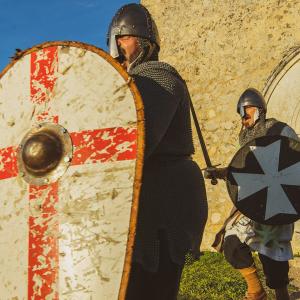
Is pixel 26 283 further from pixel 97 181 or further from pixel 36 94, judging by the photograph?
pixel 36 94

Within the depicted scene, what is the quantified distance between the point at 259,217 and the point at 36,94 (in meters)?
2.47

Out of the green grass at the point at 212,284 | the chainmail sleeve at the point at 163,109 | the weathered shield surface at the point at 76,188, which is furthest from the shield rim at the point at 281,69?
the weathered shield surface at the point at 76,188

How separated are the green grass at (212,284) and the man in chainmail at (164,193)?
283 cm

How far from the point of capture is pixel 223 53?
686 cm

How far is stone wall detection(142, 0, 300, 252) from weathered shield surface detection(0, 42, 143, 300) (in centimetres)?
489

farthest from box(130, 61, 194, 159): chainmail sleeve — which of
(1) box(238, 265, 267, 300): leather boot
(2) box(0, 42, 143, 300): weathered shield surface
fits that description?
(1) box(238, 265, 267, 300): leather boot

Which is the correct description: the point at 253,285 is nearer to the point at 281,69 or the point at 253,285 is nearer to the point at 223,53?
the point at 281,69

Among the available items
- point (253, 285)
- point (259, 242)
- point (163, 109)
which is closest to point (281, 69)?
point (259, 242)

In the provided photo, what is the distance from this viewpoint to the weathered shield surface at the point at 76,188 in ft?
5.05

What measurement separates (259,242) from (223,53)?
11.4ft

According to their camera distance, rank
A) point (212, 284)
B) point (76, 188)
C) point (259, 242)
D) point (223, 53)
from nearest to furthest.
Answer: point (76, 188), point (259, 242), point (212, 284), point (223, 53)

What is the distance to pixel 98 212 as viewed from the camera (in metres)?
1.56

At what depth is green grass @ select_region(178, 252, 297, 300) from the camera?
4578mm

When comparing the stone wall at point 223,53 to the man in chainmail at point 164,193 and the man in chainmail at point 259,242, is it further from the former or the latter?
the man in chainmail at point 164,193
